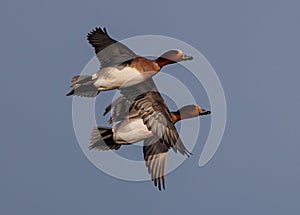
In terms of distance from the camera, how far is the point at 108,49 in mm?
23906

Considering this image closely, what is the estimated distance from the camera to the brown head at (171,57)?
24.8 m

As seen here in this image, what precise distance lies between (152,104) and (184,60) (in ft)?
6.21

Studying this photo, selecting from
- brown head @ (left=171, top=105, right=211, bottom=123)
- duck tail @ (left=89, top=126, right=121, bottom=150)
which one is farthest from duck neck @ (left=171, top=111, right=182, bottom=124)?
duck tail @ (left=89, top=126, right=121, bottom=150)

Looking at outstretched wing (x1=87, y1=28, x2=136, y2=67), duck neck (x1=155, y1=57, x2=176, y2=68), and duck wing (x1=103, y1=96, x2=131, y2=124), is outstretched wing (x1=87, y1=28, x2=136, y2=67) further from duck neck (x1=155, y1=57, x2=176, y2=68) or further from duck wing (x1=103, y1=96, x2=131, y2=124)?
duck wing (x1=103, y1=96, x2=131, y2=124)

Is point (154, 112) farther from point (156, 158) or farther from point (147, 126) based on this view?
point (156, 158)

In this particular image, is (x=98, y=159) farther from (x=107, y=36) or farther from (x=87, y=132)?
(x=107, y=36)

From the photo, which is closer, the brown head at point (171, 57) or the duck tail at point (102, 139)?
the brown head at point (171, 57)

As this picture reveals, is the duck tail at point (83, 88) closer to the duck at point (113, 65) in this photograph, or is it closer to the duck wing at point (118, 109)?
the duck at point (113, 65)

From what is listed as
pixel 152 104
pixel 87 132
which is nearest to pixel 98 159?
pixel 87 132

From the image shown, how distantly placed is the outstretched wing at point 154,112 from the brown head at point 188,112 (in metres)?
2.63

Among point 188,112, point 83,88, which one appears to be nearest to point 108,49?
point 83,88

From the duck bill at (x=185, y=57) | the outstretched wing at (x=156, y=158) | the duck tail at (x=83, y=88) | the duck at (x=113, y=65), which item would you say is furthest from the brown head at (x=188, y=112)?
the duck tail at (x=83, y=88)

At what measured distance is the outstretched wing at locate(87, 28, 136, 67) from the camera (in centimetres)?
2381

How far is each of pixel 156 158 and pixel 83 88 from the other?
3.14m
